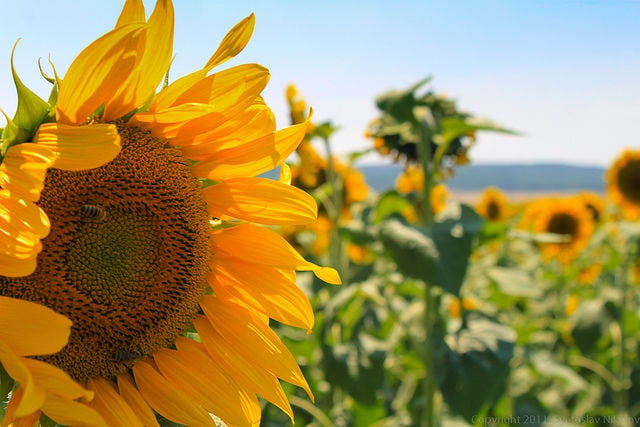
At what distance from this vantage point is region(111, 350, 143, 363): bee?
2.72 ft

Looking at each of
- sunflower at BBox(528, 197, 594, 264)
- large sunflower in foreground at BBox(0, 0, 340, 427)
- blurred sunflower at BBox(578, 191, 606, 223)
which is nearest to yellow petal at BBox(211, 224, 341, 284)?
large sunflower in foreground at BBox(0, 0, 340, 427)

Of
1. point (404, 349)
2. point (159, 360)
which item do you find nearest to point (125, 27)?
point (159, 360)

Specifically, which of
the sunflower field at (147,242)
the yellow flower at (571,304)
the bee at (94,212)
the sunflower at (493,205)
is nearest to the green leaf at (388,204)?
the sunflower field at (147,242)

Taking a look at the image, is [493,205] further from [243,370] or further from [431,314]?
[243,370]

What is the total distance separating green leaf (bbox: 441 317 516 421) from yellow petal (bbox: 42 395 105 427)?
1670 millimetres

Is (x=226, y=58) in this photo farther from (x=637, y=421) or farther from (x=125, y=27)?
(x=637, y=421)

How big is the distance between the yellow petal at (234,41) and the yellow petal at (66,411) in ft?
1.45

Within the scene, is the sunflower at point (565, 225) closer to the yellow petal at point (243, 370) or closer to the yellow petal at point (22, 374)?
the yellow petal at point (243, 370)

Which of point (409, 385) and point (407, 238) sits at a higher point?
point (407, 238)

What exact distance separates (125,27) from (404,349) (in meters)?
2.93

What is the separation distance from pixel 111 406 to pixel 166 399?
0.08 meters

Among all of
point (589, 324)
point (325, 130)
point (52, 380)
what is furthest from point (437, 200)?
point (52, 380)

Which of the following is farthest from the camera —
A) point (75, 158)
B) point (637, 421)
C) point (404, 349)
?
point (637, 421)

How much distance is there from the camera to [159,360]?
2.87ft
